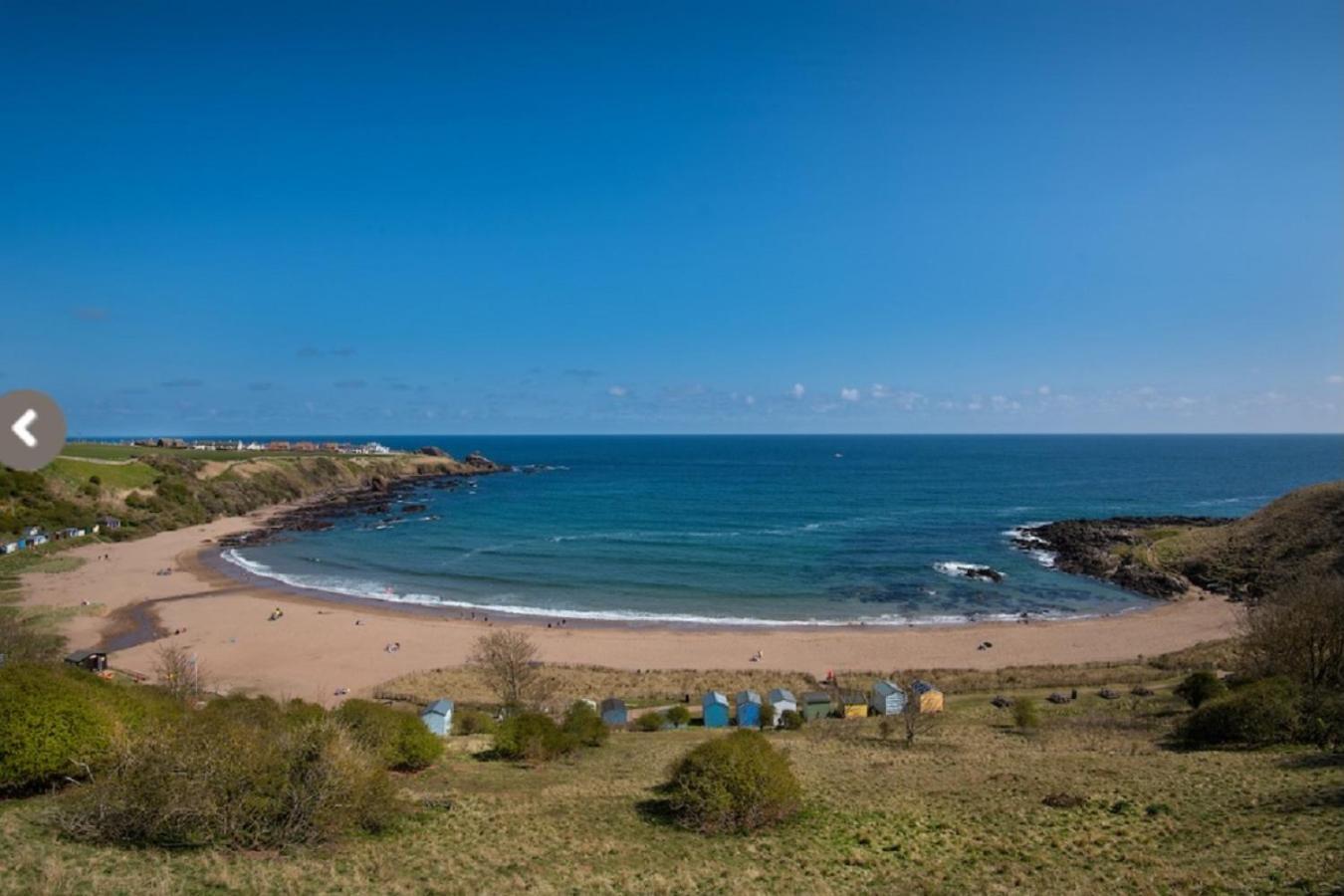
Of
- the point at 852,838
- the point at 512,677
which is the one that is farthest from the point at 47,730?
the point at 852,838

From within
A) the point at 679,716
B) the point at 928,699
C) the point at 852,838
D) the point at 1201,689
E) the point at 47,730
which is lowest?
the point at 679,716

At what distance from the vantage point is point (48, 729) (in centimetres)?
1680

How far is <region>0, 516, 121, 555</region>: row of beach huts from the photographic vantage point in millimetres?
65875

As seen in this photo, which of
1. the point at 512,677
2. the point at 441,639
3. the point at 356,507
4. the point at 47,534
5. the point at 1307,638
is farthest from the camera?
the point at 356,507

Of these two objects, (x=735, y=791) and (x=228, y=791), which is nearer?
(x=228, y=791)

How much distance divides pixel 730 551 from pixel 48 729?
60.7m

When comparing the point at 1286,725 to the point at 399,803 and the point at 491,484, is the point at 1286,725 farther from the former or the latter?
the point at 491,484

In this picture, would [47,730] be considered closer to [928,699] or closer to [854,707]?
[854,707]

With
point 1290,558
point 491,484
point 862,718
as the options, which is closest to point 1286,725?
point 862,718

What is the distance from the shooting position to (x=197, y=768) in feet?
48.3

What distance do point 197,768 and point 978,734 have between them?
26.6 m

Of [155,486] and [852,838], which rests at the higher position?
[155,486]

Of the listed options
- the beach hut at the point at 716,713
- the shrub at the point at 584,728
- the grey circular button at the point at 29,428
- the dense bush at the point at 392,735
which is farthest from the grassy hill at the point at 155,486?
the grey circular button at the point at 29,428

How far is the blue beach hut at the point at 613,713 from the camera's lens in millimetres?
31938
